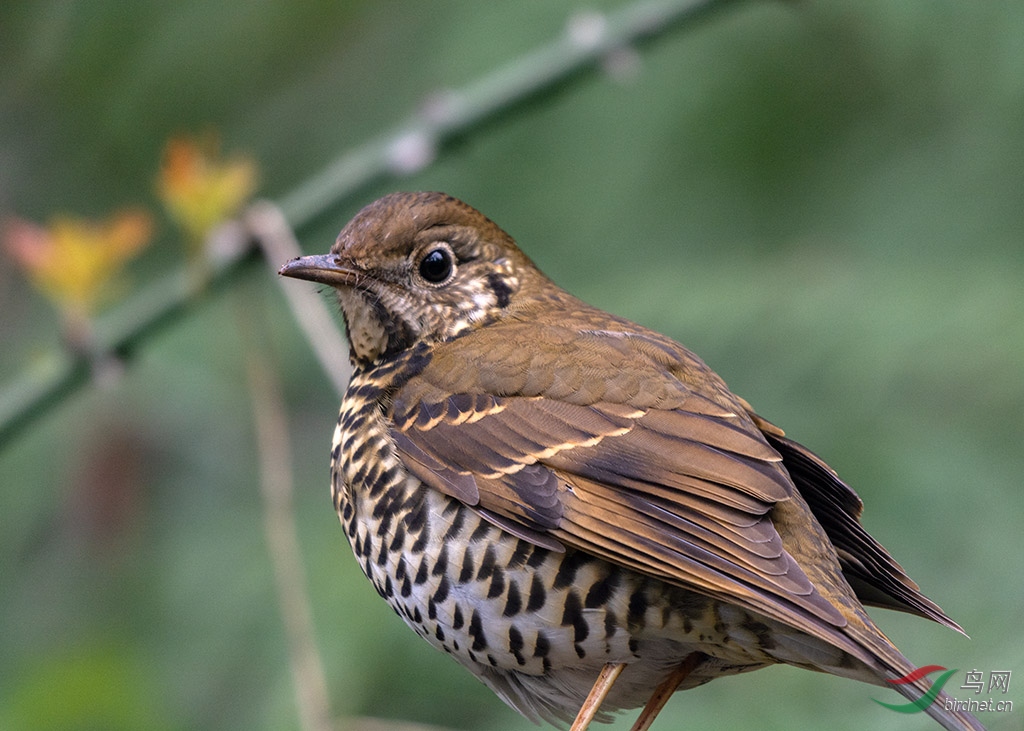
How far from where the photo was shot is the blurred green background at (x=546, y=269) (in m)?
4.05

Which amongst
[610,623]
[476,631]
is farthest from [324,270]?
[610,623]

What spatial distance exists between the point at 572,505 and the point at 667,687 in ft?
1.64

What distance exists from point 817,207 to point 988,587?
1966mm

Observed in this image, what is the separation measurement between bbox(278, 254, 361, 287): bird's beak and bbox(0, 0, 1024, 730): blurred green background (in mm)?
390

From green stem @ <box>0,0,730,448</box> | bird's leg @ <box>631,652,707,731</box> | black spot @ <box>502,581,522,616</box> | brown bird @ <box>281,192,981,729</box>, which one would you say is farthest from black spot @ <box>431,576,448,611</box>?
green stem @ <box>0,0,730,448</box>

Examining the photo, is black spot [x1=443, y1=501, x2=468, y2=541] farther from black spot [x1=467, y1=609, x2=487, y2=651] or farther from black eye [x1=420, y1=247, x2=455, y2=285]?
black eye [x1=420, y1=247, x2=455, y2=285]

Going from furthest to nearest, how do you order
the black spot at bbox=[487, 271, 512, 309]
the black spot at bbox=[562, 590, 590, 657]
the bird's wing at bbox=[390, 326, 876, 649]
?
the black spot at bbox=[487, 271, 512, 309] < the black spot at bbox=[562, 590, 590, 657] < the bird's wing at bbox=[390, 326, 876, 649]

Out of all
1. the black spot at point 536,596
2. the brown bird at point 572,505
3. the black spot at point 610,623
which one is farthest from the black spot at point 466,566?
the black spot at point 610,623

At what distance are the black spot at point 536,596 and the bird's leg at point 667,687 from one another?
395 mm

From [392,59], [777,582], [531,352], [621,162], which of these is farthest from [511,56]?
[777,582]

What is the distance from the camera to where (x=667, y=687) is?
9.84ft

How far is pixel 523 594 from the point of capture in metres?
2.79

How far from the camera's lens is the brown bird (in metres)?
2.71

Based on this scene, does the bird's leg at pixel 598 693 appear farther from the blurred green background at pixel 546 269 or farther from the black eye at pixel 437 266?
the black eye at pixel 437 266
